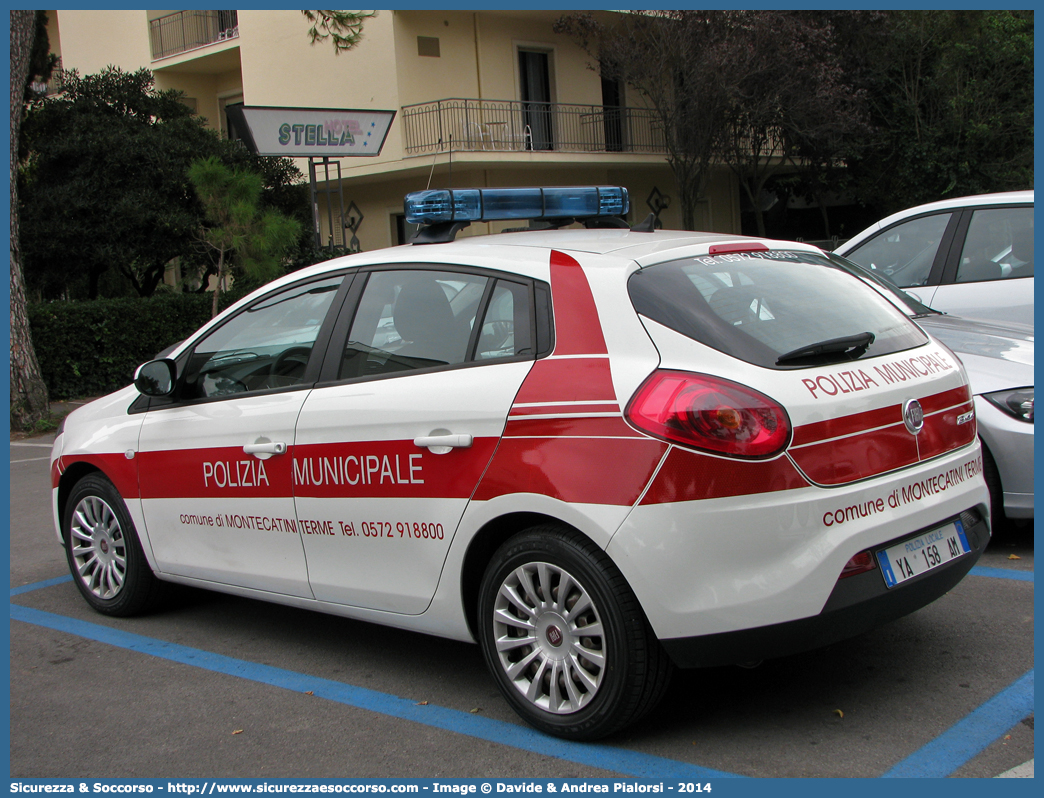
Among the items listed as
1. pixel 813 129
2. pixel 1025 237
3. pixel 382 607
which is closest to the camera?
pixel 382 607

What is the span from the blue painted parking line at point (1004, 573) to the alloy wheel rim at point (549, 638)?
230 cm

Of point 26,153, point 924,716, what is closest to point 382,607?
point 924,716

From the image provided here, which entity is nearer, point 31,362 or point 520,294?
point 520,294

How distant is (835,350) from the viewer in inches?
130

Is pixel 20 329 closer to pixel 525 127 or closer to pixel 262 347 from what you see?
pixel 262 347

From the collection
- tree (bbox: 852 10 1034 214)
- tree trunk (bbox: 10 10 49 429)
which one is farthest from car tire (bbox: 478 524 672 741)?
tree (bbox: 852 10 1034 214)

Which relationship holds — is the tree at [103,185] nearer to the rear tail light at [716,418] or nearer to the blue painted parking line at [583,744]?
the blue painted parking line at [583,744]

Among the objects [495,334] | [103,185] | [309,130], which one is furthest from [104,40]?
[495,334]

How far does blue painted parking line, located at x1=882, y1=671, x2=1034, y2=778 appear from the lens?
2994 millimetres

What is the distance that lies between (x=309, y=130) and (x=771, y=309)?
14273 millimetres

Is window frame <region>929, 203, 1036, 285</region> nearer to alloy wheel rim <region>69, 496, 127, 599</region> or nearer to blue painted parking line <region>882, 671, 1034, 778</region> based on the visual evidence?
blue painted parking line <region>882, 671, 1034, 778</region>

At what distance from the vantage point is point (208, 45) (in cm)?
2605

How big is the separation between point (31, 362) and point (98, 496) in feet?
29.5

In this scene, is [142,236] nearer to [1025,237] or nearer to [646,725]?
[1025,237]
